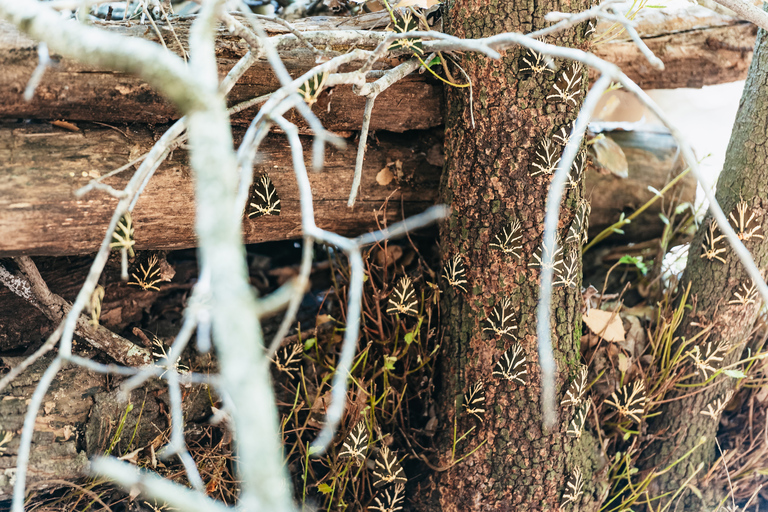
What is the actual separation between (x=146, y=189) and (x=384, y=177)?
69cm

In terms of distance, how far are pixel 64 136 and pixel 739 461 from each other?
7.47 feet

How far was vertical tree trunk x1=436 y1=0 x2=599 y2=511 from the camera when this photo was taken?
4.39ft

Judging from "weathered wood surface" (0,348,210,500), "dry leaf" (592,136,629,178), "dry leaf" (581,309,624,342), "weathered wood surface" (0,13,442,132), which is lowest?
"weathered wood surface" (0,348,210,500)

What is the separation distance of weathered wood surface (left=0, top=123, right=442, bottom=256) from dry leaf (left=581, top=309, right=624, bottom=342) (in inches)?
25.0

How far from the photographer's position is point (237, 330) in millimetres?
518

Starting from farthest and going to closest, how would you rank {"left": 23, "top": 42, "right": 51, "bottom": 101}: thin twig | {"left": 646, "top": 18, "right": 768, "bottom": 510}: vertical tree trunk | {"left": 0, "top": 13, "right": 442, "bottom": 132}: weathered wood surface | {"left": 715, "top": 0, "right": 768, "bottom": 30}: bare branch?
{"left": 646, "top": 18, "right": 768, "bottom": 510}: vertical tree trunk
{"left": 0, "top": 13, "right": 442, "bottom": 132}: weathered wood surface
{"left": 715, "top": 0, "right": 768, "bottom": 30}: bare branch
{"left": 23, "top": 42, "right": 51, "bottom": 101}: thin twig

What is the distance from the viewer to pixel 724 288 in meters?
1.56

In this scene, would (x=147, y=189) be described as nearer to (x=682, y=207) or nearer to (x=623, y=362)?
(x=623, y=362)

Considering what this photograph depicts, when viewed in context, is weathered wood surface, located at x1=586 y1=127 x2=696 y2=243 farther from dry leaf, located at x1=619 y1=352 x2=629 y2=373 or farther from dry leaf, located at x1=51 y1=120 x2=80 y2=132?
dry leaf, located at x1=51 y1=120 x2=80 y2=132

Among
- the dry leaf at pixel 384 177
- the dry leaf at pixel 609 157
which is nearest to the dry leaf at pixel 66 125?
the dry leaf at pixel 384 177

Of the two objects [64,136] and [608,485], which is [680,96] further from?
[64,136]

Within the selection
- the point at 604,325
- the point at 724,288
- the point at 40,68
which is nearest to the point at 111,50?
the point at 40,68

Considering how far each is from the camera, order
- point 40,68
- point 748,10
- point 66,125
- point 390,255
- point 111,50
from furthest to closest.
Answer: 1. point 390,255
2. point 66,125
3. point 748,10
4. point 40,68
5. point 111,50

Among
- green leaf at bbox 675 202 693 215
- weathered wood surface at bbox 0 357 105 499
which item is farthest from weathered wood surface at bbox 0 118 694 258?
green leaf at bbox 675 202 693 215
